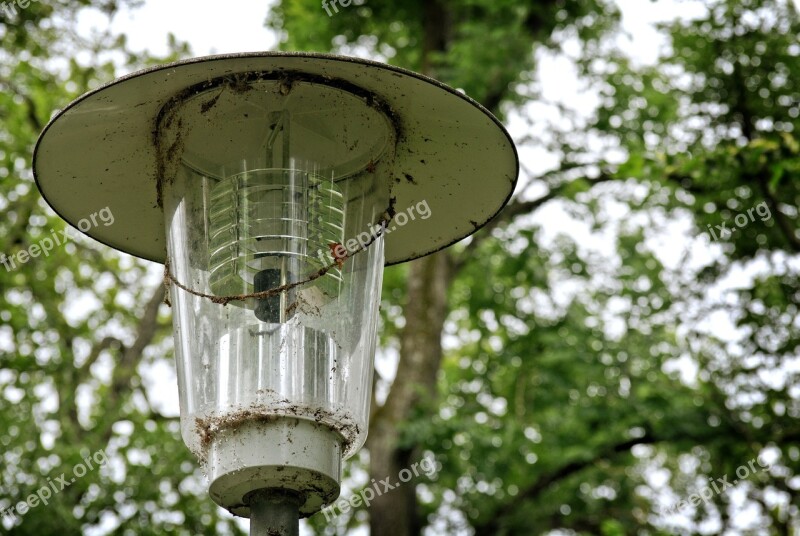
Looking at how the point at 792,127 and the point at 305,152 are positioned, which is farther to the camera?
the point at 792,127

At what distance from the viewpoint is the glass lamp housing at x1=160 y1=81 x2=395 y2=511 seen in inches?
83.8

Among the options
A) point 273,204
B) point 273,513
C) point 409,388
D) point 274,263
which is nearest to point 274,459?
point 273,513

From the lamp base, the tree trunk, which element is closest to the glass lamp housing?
the lamp base

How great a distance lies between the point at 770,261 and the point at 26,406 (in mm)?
5652

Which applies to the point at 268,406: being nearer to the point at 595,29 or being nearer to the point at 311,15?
the point at 311,15

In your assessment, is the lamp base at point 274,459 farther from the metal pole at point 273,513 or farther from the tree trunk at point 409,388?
the tree trunk at point 409,388

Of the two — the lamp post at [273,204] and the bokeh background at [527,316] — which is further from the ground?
the bokeh background at [527,316]

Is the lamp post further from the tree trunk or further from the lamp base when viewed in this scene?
the tree trunk

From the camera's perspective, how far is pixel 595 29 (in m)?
10.9

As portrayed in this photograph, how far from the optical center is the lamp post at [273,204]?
2.12 meters

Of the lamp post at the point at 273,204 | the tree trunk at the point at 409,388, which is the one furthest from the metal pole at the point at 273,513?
the tree trunk at the point at 409,388

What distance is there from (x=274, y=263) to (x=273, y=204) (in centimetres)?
14

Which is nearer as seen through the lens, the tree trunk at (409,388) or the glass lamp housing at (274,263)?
the glass lamp housing at (274,263)

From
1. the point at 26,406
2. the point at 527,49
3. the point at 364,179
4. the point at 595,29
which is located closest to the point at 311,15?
the point at 527,49
